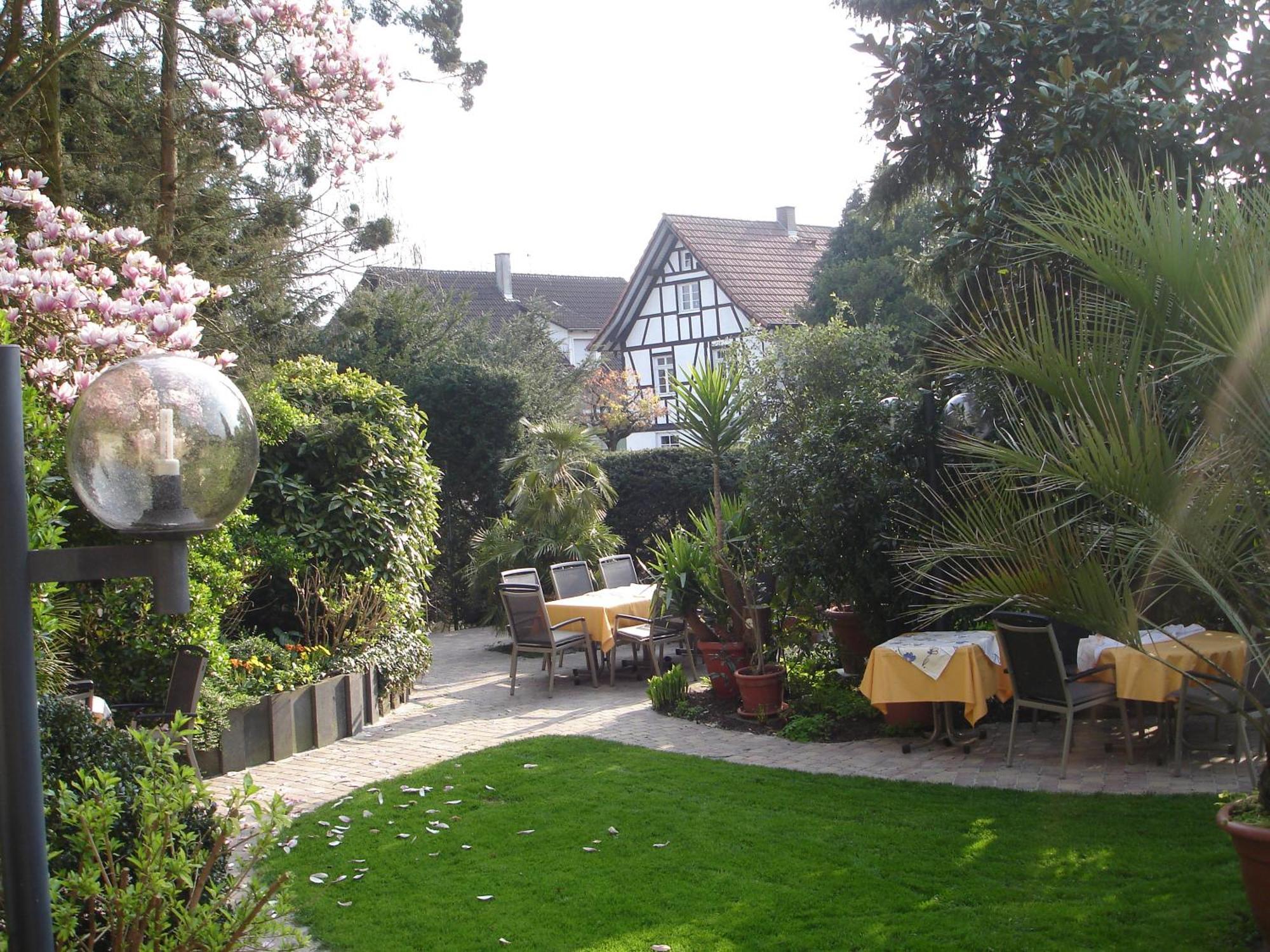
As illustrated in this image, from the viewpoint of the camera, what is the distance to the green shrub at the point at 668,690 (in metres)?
9.29

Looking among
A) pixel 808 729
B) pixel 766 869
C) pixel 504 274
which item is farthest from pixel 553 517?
pixel 504 274

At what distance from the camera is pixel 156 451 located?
6.79 ft

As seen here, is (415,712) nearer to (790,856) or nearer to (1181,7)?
(790,856)

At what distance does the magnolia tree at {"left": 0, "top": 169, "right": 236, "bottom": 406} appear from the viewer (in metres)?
6.49

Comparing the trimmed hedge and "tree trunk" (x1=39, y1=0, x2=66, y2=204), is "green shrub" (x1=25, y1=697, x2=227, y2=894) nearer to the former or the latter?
"tree trunk" (x1=39, y1=0, x2=66, y2=204)

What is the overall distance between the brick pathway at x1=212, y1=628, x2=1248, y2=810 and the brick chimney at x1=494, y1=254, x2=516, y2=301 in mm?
29496

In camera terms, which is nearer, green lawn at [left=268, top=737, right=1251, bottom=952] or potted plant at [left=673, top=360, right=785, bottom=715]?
green lawn at [left=268, top=737, right=1251, bottom=952]

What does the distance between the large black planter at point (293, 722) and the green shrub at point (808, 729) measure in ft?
11.4

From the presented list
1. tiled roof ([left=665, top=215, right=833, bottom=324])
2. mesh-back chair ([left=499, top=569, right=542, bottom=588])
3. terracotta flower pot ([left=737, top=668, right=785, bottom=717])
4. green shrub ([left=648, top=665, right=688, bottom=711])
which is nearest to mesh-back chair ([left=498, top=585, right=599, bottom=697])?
mesh-back chair ([left=499, top=569, right=542, bottom=588])

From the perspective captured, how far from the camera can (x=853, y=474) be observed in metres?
8.55

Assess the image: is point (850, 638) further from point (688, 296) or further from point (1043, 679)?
point (688, 296)

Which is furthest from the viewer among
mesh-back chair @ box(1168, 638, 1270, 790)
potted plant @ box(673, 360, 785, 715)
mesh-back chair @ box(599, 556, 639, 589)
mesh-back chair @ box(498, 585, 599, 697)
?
mesh-back chair @ box(599, 556, 639, 589)

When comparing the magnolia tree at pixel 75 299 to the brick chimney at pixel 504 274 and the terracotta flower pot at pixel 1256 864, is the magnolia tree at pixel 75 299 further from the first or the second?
the brick chimney at pixel 504 274

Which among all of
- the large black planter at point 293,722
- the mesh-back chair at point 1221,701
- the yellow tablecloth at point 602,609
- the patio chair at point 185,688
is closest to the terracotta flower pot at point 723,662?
the yellow tablecloth at point 602,609
